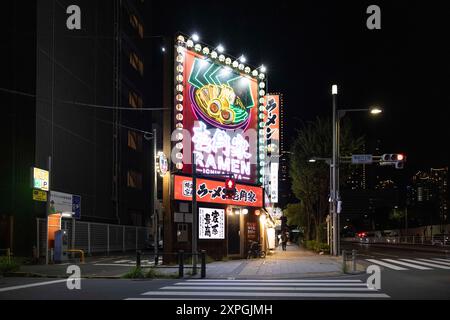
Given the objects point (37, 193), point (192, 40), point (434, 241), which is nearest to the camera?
point (37, 193)

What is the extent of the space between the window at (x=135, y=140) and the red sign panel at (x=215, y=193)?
27.8 m

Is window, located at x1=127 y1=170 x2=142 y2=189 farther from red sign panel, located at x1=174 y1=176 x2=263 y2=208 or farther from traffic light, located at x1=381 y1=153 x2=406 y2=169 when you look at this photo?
traffic light, located at x1=381 y1=153 x2=406 y2=169

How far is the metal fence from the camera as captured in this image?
34125 millimetres

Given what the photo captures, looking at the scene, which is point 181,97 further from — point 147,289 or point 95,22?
point 95,22

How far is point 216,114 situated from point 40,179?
10.0 meters

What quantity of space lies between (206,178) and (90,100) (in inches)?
771

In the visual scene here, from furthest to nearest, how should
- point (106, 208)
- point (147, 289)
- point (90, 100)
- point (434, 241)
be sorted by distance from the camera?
point (434, 241) → point (106, 208) → point (90, 100) → point (147, 289)

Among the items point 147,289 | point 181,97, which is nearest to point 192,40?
point 181,97

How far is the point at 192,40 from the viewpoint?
1185 inches

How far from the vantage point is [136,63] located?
208 ft

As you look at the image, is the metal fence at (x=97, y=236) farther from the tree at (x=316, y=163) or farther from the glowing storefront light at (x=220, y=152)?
the tree at (x=316, y=163)

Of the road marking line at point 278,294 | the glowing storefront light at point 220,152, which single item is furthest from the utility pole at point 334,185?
the road marking line at point 278,294

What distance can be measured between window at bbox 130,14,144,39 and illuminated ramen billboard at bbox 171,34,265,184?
99.2 feet

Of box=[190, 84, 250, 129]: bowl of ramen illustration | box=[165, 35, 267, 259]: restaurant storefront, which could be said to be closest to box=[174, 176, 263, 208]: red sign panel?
box=[165, 35, 267, 259]: restaurant storefront
